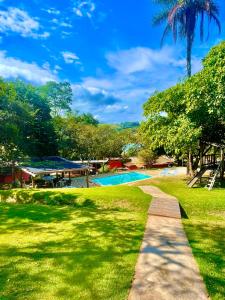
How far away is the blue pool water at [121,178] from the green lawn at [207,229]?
15913 mm

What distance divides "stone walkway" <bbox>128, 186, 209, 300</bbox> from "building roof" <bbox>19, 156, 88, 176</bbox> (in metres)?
15.9

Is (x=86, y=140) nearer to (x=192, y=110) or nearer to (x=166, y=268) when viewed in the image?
(x=192, y=110)

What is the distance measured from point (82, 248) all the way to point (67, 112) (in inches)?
1779

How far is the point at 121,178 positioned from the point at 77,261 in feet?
93.6

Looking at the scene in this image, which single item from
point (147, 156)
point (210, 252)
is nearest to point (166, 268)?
point (210, 252)

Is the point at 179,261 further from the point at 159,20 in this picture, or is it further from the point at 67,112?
the point at 67,112

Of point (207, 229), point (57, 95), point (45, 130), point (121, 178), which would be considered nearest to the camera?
point (207, 229)

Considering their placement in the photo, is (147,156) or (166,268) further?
(147,156)

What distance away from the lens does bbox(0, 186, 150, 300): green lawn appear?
5.27 m

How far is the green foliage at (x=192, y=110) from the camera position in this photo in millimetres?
15156

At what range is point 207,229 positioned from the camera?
9.43 m

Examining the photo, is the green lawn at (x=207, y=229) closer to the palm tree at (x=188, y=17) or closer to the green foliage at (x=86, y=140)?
the palm tree at (x=188, y=17)

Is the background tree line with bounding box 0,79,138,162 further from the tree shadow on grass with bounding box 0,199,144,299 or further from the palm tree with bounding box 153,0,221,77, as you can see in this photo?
the palm tree with bounding box 153,0,221,77

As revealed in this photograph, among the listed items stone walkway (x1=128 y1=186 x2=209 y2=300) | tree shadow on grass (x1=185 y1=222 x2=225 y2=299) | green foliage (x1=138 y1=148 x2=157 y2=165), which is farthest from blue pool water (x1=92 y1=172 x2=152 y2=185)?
stone walkway (x1=128 y1=186 x2=209 y2=300)
